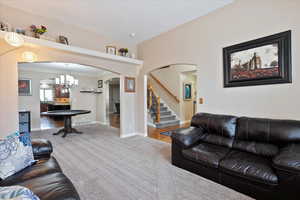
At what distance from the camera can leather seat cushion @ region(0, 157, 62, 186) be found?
1289 mm

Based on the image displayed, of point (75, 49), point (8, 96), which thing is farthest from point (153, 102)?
point (8, 96)

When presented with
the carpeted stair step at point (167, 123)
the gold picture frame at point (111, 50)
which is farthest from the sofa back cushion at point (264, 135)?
the carpeted stair step at point (167, 123)

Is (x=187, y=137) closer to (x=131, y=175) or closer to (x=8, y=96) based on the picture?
(x=131, y=175)

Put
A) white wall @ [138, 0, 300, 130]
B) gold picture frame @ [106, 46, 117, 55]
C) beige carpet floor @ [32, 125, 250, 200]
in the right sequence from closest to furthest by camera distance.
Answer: beige carpet floor @ [32, 125, 250, 200] → white wall @ [138, 0, 300, 130] → gold picture frame @ [106, 46, 117, 55]

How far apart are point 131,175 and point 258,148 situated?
6.35 ft

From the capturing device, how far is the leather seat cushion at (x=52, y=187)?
1.05 m

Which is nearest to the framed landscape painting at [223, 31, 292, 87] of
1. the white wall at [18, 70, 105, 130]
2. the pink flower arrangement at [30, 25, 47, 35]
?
the pink flower arrangement at [30, 25, 47, 35]

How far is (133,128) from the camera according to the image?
4.79 m

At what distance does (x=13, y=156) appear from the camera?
1436 mm

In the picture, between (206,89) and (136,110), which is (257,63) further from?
(136,110)

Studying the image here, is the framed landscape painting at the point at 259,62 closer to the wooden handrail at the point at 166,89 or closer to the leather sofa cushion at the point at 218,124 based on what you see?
the leather sofa cushion at the point at 218,124

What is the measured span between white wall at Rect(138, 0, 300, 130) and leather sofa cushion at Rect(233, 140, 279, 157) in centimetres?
60

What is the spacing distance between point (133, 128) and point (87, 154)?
74.1 inches

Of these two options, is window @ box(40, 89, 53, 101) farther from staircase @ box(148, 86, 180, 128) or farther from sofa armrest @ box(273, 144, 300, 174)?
sofa armrest @ box(273, 144, 300, 174)
